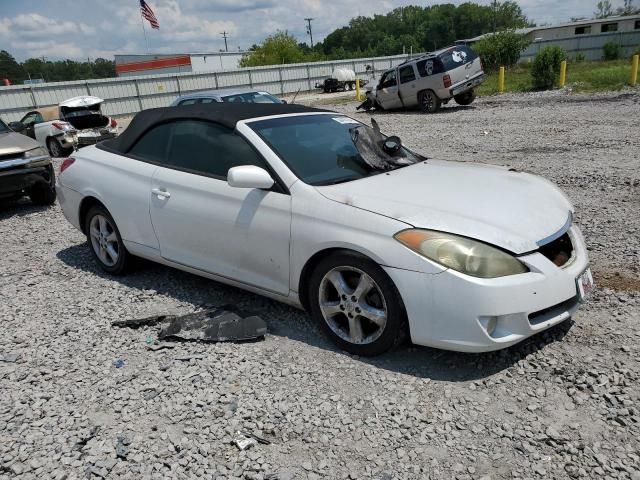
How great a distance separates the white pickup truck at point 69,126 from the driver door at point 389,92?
32.7ft

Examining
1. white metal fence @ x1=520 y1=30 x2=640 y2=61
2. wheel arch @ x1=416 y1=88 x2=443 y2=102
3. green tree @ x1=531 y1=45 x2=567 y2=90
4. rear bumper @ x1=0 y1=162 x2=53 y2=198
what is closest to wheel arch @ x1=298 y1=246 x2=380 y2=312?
rear bumper @ x1=0 y1=162 x2=53 y2=198

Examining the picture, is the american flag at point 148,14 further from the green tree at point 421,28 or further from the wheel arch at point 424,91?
the green tree at point 421,28

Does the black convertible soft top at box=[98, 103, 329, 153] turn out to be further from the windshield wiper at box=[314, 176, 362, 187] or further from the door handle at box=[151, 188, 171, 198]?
the windshield wiper at box=[314, 176, 362, 187]

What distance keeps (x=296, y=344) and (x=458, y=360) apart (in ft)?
3.48

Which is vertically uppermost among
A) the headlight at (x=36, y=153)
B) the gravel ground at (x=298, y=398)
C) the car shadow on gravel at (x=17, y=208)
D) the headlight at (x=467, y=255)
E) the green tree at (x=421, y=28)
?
the green tree at (x=421, y=28)

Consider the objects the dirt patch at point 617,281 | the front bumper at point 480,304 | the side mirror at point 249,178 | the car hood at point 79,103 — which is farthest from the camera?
the car hood at point 79,103

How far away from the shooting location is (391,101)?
20312 mm

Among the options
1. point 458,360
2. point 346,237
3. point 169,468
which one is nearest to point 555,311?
point 458,360

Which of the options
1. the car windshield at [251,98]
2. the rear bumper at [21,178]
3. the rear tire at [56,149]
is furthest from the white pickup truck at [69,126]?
the rear bumper at [21,178]

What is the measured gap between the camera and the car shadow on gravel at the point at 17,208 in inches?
328

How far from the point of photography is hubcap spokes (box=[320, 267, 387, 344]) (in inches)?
126

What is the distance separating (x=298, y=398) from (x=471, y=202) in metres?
1.56

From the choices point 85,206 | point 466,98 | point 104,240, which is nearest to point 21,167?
point 85,206

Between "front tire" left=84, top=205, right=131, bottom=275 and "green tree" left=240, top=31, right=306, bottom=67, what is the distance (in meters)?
65.3
